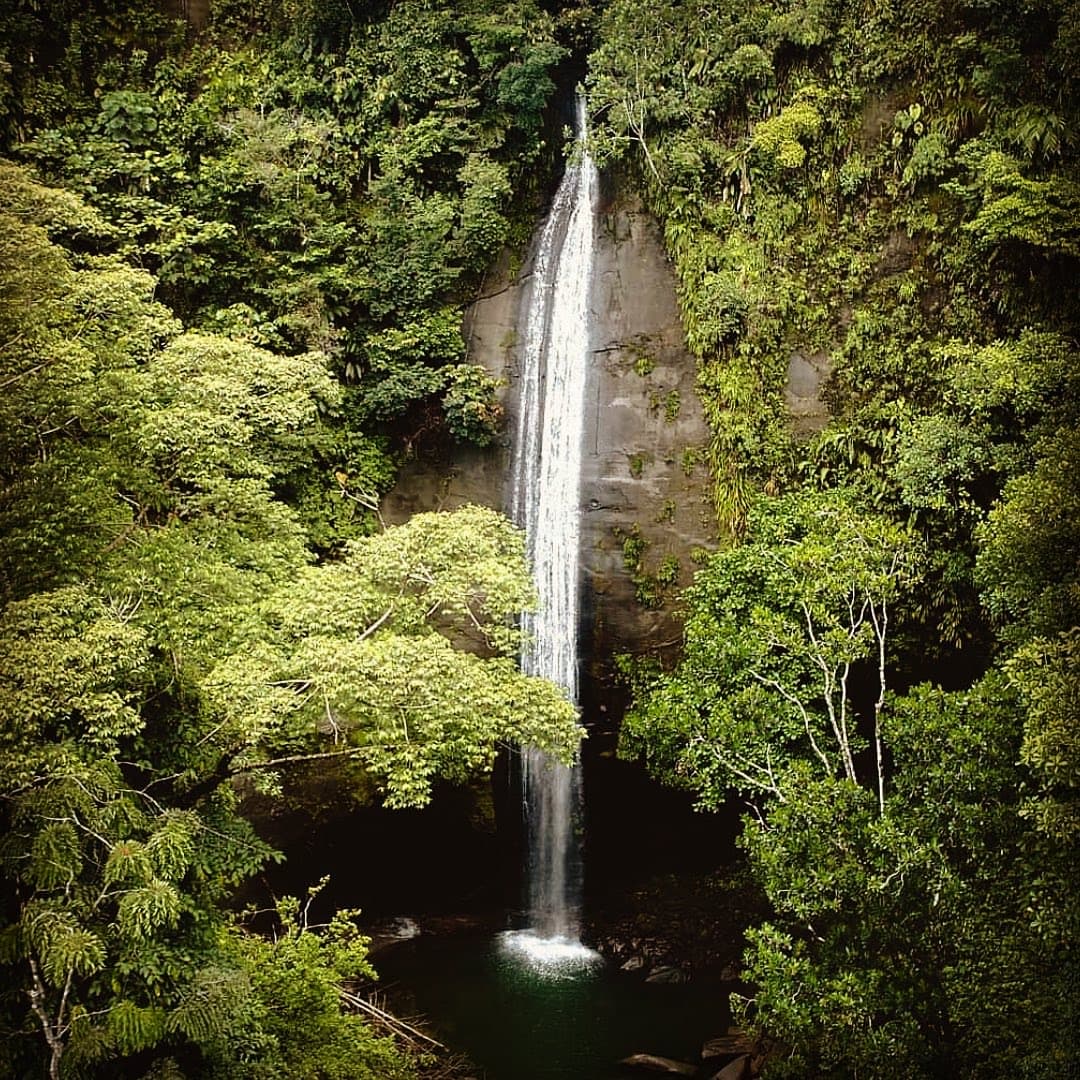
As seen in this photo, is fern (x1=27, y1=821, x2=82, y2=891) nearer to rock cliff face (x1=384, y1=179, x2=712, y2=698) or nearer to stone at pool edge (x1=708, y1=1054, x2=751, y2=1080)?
stone at pool edge (x1=708, y1=1054, x2=751, y2=1080)

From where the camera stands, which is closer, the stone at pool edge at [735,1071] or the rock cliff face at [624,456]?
the stone at pool edge at [735,1071]

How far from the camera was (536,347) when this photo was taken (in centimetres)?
1498

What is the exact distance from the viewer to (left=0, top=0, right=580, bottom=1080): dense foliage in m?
6.65

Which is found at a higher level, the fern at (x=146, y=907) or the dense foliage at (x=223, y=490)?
the dense foliage at (x=223, y=490)

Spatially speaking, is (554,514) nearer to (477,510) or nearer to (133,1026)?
(477,510)

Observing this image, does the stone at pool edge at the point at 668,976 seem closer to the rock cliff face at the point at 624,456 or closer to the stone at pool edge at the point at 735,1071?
the stone at pool edge at the point at 735,1071

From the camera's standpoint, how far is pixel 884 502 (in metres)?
12.0

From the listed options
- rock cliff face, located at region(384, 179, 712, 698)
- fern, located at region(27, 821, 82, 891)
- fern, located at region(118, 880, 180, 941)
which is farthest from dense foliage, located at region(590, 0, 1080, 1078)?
fern, located at region(27, 821, 82, 891)

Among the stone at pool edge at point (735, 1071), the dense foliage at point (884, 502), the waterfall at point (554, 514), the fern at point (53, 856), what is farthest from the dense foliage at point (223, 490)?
the stone at pool edge at point (735, 1071)

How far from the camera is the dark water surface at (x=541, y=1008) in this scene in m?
10.7

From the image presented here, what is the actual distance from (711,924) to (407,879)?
4394 millimetres

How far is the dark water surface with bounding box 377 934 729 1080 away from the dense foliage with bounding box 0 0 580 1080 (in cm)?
201

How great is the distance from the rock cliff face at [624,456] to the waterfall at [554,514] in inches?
6.8

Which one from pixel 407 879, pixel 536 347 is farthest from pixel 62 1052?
pixel 536 347
